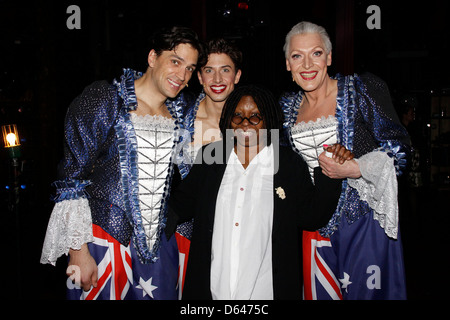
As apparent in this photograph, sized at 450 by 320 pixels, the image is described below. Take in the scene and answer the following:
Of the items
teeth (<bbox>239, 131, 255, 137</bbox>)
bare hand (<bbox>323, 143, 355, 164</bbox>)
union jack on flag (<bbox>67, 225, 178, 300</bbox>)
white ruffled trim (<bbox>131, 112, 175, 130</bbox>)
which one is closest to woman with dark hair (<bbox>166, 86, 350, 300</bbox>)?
teeth (<bbox>239, 131, 255, 137</bbox>)

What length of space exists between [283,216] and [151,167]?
0.72 m

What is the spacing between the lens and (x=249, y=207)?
166 cm

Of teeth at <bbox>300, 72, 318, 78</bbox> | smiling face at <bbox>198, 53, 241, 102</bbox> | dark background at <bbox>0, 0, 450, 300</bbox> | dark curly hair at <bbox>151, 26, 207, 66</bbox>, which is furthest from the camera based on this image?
dark background at <bbox>0, 0, 450, 300</bbox>

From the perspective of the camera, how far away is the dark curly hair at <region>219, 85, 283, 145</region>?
1725mm

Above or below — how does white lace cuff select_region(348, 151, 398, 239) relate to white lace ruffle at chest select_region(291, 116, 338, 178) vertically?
below

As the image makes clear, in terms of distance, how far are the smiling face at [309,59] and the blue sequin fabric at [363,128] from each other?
147mm

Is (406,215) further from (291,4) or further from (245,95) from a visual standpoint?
(245,95)

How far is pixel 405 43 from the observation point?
983 cm

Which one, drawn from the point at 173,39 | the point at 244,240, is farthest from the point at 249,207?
the point at 173,39

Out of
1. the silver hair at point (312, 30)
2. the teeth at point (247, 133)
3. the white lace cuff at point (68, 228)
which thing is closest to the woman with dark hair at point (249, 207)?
the teeth at point (247, 133)

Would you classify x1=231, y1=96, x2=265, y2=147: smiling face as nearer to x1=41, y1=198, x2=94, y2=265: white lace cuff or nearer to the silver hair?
the silver hair

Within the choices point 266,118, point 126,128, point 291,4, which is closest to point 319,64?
point 266,118

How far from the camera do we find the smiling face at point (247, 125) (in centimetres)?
170

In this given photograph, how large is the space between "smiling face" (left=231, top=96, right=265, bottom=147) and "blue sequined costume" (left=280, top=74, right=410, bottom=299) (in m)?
0.52
